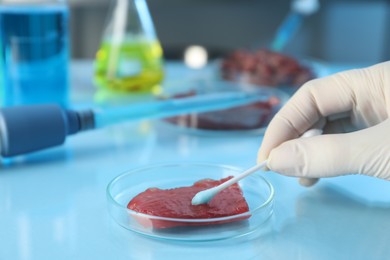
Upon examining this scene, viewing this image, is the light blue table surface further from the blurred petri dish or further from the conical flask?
the conical flask

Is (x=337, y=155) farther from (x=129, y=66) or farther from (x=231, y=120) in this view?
(x=129, y=66)

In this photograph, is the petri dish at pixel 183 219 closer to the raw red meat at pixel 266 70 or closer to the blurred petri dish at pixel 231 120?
the blurred petri dish at pixel 231 120

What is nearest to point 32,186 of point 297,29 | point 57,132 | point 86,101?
point 57,132

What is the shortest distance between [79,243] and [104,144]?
0.28 m

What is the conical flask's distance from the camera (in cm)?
94

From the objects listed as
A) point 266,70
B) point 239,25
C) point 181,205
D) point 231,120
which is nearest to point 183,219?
point 181,205

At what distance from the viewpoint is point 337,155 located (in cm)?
50

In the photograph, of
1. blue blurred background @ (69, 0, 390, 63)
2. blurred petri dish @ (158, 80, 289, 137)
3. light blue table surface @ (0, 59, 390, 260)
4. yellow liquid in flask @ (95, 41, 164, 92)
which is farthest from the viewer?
blue blurred background @ (69, 0, 390, 63)

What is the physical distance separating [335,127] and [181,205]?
0.21 meters

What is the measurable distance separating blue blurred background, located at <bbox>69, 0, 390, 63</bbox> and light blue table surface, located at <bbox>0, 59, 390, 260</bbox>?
25.6 inches

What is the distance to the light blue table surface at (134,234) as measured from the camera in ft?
1.48

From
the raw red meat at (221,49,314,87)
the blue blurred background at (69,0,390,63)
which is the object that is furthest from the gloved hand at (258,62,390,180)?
the blue blurred background at (69,0,390,63)

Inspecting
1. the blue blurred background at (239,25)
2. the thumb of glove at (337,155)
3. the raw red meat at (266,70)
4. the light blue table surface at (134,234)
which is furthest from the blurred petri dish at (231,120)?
the blue blurred background at (239,25)

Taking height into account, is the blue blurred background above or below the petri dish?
above
